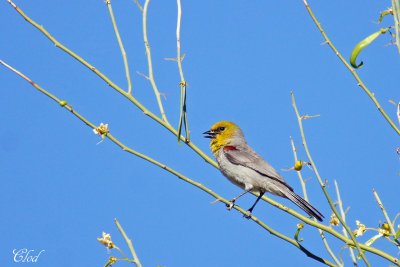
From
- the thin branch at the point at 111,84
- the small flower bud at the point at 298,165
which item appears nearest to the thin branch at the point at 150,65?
the thin branch at the point at 111,84

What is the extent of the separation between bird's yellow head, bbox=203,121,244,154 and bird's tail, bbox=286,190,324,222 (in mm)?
1549

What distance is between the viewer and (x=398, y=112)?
9.32 feet

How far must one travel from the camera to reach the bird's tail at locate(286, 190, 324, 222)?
4.43 m

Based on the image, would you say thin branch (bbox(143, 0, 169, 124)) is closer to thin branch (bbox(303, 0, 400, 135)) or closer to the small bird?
thin branch (bbox(303, 0, 400, 135))

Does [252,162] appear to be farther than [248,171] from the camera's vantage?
Yes

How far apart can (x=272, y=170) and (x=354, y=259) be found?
3044 mm

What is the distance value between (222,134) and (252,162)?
87 cm

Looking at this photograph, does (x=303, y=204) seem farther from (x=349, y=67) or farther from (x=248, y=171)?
(x=349, y=67)

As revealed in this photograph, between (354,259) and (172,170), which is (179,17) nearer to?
(172,170)

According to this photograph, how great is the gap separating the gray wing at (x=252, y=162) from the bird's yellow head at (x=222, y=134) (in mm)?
322

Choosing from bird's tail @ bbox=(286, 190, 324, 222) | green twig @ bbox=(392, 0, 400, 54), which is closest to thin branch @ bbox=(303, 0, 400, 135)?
green twig @ bbox=(392, 0, 400, 54)

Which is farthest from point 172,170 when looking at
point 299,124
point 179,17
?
point 179,17

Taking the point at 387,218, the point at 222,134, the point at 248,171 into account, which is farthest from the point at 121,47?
the point at 222,134

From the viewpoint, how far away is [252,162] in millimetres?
6324
